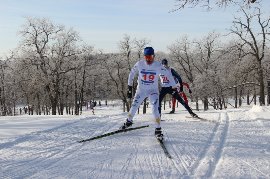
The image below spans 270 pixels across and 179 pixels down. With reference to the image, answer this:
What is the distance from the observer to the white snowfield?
5522 millimetres

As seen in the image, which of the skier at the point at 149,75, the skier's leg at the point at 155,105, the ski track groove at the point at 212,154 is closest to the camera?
the ski track groove at the point at 212,154

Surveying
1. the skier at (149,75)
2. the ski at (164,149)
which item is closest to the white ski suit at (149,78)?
the skier at (149,75)

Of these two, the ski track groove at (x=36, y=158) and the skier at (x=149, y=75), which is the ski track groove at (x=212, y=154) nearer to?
the skier at (x=149, y=75)

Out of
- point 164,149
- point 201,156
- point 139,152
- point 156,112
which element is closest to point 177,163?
point 201,156

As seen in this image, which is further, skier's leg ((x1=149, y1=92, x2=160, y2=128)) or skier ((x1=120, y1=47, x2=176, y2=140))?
skier ((x1=120, y1=47, x2=176, y2=140))

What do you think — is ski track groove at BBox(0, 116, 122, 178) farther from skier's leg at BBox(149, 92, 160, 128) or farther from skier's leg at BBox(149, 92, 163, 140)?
skier's leg at BBox(149, 92, 160, 128)

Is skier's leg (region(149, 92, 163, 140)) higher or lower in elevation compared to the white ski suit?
lower

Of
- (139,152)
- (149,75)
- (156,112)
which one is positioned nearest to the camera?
(139,152)

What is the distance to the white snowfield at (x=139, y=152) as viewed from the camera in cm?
552

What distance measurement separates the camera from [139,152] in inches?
273

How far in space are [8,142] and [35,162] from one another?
6.87 ft

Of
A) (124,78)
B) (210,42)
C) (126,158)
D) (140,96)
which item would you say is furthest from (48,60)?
(126,158)

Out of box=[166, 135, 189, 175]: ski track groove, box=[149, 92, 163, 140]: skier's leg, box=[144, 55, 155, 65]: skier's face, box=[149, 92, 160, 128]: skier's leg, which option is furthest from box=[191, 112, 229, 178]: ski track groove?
box=[144, 55, 155, 65]: skier's face

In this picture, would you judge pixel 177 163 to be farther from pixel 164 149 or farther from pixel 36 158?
pixel 36 158
